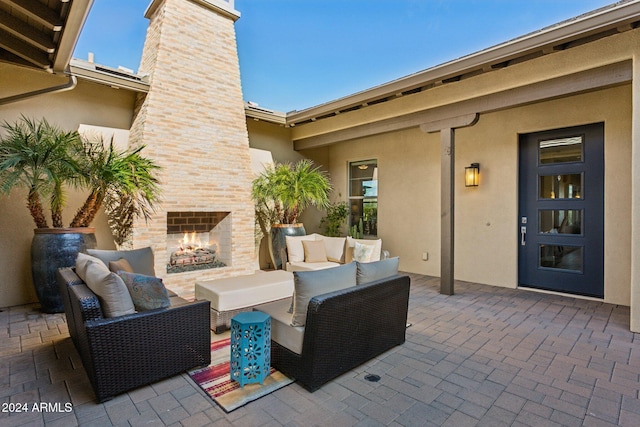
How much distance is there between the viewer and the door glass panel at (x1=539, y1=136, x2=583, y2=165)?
16.6ft

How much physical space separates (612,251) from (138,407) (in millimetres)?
5941

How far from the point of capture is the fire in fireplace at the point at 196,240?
5867 mm

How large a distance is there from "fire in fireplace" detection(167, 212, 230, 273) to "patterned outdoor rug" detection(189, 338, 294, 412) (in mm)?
3172

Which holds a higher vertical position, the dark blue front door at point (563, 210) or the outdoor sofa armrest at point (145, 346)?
the dark blue front door at point (563, 210)

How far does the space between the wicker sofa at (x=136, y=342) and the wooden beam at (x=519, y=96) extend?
4.40 meters

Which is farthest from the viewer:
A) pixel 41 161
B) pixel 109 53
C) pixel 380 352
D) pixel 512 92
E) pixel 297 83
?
pixel 297 83

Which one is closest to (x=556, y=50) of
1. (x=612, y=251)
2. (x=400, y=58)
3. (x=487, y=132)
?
(x=487, y=132)

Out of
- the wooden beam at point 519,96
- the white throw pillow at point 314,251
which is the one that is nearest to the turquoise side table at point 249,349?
the white throw pillow at point 314,251

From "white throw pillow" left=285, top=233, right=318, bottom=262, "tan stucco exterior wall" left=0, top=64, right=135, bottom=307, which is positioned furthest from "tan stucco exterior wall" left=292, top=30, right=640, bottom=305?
"tan stucco exterior wall" left=0, top=64, right=135, bottom=307

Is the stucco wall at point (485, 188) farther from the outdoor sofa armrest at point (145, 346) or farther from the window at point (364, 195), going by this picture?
the outdoor sofa armrest at point (145, 346)

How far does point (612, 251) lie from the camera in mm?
4684

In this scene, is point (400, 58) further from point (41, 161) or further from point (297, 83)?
point (41, 161)

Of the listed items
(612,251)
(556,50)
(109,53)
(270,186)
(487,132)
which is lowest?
(612,251)

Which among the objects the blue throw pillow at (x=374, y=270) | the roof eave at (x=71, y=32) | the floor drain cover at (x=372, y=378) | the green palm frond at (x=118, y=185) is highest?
the roof eave at (x=71, y=32)
